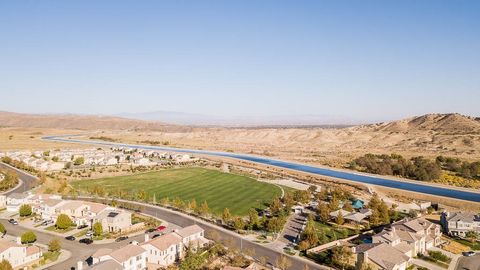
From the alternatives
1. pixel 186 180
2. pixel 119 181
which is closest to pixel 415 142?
pixel 186 180

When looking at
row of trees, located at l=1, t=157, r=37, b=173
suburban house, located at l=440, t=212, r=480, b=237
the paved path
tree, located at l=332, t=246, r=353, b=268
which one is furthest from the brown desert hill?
row of trees, located at l=1, t=157, r=37, b=173

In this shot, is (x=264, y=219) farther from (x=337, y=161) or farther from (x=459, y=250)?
(x=337, y=161)

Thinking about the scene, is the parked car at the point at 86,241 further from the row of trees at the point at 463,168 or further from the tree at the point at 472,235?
the row of trees at the point at 463,168

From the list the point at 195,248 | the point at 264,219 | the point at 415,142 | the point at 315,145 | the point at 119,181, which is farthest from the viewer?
the point at 315,145

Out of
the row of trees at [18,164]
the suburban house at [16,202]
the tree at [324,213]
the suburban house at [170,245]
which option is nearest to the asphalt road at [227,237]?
the suburban house at [170,245]

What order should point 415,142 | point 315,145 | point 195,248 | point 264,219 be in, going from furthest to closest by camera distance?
point 315,145 < point 415,142 < point 264,219 < point 195,248

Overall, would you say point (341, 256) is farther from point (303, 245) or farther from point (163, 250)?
point (163, 250)
